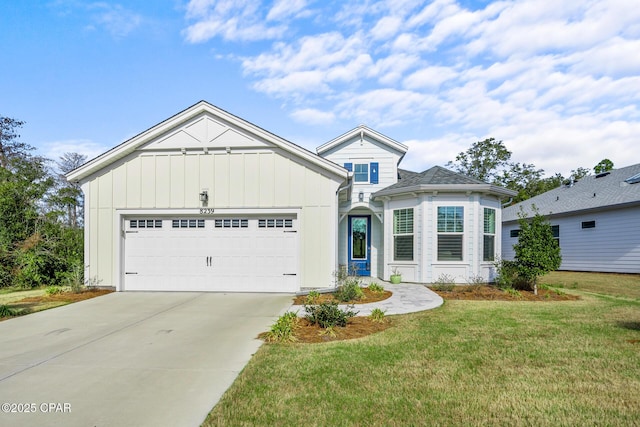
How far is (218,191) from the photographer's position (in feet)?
35.9

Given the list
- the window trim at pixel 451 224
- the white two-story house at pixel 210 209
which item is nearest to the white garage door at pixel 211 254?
the white two-story house at pixel 210 209

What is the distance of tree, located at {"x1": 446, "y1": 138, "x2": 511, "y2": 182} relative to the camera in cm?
3700

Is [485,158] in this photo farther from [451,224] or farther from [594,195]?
[451,224]

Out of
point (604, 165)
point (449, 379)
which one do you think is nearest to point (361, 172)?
point (449, 379)

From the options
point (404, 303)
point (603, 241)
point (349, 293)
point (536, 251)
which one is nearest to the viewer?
point (404, 303)

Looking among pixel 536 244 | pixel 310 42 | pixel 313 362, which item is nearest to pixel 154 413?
pixel 313 362

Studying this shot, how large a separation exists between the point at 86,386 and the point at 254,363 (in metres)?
→ 1.95

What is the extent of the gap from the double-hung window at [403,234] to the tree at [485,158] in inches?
1081

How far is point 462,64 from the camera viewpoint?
1330cm

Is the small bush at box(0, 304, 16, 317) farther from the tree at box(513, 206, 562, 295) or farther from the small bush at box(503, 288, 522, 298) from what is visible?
the tree at box(513, 206, 562, 295)

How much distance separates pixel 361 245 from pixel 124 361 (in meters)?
10.7

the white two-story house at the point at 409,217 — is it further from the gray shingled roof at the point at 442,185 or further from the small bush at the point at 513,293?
the small bush at the point at 513,293

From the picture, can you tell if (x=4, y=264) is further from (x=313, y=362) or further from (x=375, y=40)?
(x=375, y=40)

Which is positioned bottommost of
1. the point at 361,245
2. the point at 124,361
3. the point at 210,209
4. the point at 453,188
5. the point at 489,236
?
the point at 124,361
